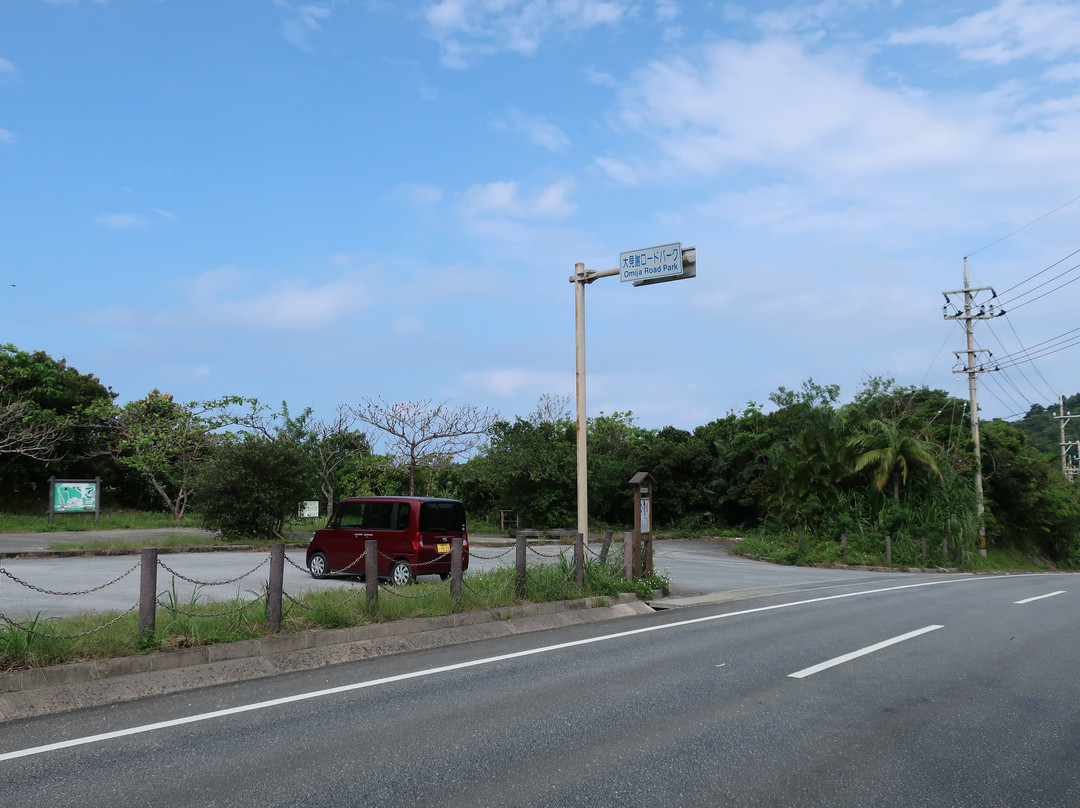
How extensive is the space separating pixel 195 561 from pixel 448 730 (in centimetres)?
1588

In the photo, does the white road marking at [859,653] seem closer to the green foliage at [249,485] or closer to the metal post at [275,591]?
the metal post at [275,591]

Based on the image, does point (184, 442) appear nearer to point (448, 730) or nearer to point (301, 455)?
point (301, 455)

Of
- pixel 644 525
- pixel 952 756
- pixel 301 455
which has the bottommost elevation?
pixel 952 756

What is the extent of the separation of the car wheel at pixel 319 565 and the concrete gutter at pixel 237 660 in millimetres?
5938

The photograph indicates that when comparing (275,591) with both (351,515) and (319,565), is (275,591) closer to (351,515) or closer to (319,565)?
(351,515)

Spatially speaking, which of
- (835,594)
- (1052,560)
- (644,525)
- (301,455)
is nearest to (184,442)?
(301,455)

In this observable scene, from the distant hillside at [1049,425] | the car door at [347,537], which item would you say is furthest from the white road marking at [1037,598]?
the distant hillside at [1049,425]

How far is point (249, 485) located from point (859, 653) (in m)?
19.6

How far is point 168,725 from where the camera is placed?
19.4ft

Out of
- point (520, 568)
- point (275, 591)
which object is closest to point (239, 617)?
point (275, 591)

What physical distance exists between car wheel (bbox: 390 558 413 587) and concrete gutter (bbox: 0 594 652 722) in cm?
361

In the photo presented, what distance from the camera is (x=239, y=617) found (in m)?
8.70

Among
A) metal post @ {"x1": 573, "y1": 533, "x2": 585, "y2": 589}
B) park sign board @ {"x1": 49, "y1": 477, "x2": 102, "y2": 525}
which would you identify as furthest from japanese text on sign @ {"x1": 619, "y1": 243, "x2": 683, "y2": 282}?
park sign board @ {"x1": 49, "y1": 477, "x2": 102, "y2": 525}

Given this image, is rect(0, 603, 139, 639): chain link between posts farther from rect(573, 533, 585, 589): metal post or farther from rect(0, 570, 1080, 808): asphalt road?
rect(573, 533, 585, 589): metal post
